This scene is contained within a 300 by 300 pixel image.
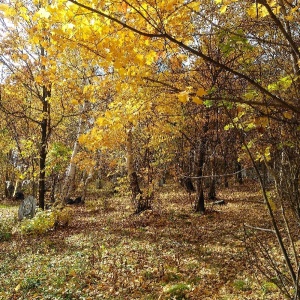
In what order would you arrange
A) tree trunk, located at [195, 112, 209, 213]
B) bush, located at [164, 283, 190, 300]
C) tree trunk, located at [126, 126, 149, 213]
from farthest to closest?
tree trunk, located at [126, 126, 149, 213], tree trunk, located at [195, 112, 209, 213], bush, located at [164, 283, 190, 300]

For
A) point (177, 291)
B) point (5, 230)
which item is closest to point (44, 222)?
point (5, 230)

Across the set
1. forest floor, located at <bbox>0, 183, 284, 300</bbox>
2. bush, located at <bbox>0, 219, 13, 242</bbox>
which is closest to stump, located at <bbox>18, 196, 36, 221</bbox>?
bush, located at <bbox>0, 219, 13, 242</bbox>

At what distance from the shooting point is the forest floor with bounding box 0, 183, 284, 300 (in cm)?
555

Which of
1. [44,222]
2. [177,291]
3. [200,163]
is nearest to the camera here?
[177,291]

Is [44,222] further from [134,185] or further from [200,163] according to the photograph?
[200,163]

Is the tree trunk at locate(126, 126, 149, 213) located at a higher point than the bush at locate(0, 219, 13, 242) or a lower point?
higher

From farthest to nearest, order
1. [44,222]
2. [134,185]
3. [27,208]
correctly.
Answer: [134,185], [27,208], [44,222]

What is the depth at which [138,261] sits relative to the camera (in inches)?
277

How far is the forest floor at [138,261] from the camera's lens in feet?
18.2

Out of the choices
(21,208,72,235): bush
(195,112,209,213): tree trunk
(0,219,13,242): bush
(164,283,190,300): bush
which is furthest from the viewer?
(195,112,209,213): tree trunk

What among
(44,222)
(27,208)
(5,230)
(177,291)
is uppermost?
(27,208)

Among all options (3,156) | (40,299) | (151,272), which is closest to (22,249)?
(40,299)

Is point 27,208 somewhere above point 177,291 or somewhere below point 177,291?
above

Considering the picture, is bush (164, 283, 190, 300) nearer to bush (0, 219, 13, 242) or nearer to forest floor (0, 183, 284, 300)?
forest floor (0, 183, 284, 300)
